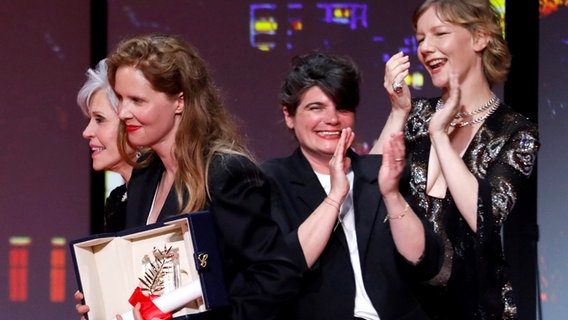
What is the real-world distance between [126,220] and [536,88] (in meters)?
2.90

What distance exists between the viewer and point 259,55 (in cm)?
535

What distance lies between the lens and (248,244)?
2.41 m

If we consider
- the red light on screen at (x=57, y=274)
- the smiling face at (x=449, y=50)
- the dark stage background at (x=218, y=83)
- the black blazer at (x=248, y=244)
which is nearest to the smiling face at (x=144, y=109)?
the black blazer at (x=248, y=244)

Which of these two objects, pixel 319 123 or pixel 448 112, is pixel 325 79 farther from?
pixel 448 112

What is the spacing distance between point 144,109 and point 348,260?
795 millimetres

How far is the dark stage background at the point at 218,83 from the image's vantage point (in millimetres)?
5000

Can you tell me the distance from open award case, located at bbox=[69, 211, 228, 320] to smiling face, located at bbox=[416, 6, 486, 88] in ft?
3.51

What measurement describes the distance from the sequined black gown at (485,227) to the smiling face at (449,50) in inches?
6.5

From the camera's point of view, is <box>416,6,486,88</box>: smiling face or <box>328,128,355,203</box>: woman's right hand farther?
<box>416,6,486,88</box>: smiling face

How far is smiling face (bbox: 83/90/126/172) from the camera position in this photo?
3354mm

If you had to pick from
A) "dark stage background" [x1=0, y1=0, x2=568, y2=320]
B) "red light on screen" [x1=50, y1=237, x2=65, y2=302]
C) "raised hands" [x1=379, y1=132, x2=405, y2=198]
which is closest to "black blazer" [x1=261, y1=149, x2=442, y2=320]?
"raised hands" [x1=379, y1=132, x2=405, y2=198]

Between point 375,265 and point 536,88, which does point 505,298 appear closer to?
point 375,265

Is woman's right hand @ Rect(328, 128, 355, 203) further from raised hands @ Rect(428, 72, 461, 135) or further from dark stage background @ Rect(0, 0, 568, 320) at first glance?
dark stage background @ Rect(0, 0, 568, 320)

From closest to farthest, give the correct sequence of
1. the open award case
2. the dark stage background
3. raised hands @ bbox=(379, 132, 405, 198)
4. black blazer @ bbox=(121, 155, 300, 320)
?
the open award case → black blazer @ bbox=(121, 155, 300, 320) → raised hands @ bbox=(379, 132, 405, 198) → the dark stage background
